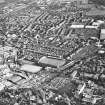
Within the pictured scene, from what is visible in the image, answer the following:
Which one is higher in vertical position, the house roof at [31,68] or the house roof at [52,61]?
the house roof at [52,61]

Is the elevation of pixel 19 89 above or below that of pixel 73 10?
below

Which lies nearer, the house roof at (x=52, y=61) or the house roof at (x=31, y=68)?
the house roof at (x=31, y=68)

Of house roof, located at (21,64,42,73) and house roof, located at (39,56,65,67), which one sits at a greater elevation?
house roof, located at (39,56,65,67)

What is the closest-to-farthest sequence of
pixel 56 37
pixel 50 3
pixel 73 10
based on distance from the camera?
1. pixel 56 37
2. pixel 73 10
3. pixel 50 3

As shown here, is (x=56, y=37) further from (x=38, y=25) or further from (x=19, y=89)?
(x=19, y=89)

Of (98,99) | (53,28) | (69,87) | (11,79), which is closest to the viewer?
(98,99)

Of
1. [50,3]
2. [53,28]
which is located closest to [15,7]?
[50,3]

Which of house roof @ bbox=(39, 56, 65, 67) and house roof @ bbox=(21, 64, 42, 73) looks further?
house roof @ bbox=(39, 56, 65, 67)

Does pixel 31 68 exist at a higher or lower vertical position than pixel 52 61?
lower

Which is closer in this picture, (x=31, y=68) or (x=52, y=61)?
(x=31, y=68)

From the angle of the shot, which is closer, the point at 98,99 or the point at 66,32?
the point at 98,99
